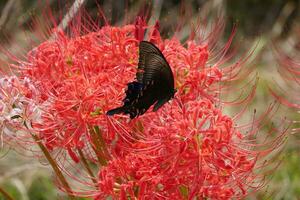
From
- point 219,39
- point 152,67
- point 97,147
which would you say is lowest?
point 219,39

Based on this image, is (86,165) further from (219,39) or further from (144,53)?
(219,39)

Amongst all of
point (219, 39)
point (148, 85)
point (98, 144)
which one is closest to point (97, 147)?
point (98, 144)

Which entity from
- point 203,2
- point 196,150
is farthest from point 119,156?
point 203,2

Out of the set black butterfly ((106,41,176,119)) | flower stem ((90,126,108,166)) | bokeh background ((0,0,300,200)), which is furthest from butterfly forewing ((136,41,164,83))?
bokeh background ((0,0,300,200))

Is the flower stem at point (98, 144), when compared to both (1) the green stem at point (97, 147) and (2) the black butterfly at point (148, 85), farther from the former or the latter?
(2) the black butterfly at point (148, 85)

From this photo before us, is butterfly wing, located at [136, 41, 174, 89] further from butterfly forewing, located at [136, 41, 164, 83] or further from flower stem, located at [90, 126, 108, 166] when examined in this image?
flower stem, located at [90, 126, 108, 166]
